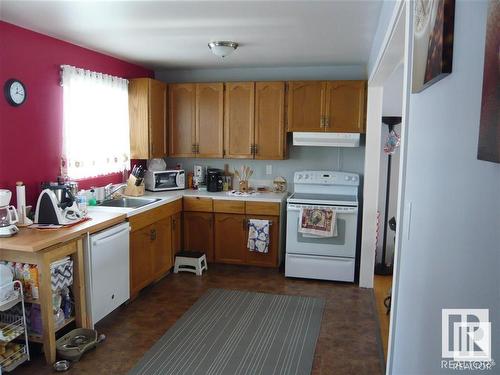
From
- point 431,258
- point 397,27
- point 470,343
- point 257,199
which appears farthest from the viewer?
point 257,199

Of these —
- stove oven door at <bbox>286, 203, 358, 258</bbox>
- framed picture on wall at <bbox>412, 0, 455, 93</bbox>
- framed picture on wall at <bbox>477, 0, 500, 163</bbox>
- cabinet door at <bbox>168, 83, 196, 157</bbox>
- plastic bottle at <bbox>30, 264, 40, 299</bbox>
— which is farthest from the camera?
cabinet door at <bbox>168, 83, 196, 157</bbox>

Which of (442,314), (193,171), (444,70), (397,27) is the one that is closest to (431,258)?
(442,314)

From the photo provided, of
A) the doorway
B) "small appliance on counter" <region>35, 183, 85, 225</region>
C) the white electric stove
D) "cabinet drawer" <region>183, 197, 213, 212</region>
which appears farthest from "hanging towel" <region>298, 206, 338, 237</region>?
"small appliance on counter" <region>35, 183, 85, 225</region>

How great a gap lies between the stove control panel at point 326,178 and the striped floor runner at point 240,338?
1407 mm

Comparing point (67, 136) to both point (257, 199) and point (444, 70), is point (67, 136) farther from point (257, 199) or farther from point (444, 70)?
point (444, 70)

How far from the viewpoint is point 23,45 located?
3090 mm

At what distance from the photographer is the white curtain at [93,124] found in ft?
11.8

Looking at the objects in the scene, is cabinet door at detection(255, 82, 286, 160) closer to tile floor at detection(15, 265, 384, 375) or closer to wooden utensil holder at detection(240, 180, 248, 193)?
wooden utensil holder at detection(240, 180, 248, 193)

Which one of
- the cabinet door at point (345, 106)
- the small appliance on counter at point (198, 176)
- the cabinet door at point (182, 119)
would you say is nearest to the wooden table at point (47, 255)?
the cabinet door at point (182, 119)

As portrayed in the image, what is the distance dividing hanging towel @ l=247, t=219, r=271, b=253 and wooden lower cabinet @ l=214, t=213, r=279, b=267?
0.22ft

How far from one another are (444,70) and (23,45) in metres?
3.16

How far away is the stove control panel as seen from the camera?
4.62 metres

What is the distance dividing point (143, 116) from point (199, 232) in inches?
56.6

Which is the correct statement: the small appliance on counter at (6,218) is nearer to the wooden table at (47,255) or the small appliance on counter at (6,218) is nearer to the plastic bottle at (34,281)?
the wooden table at (47,255)
